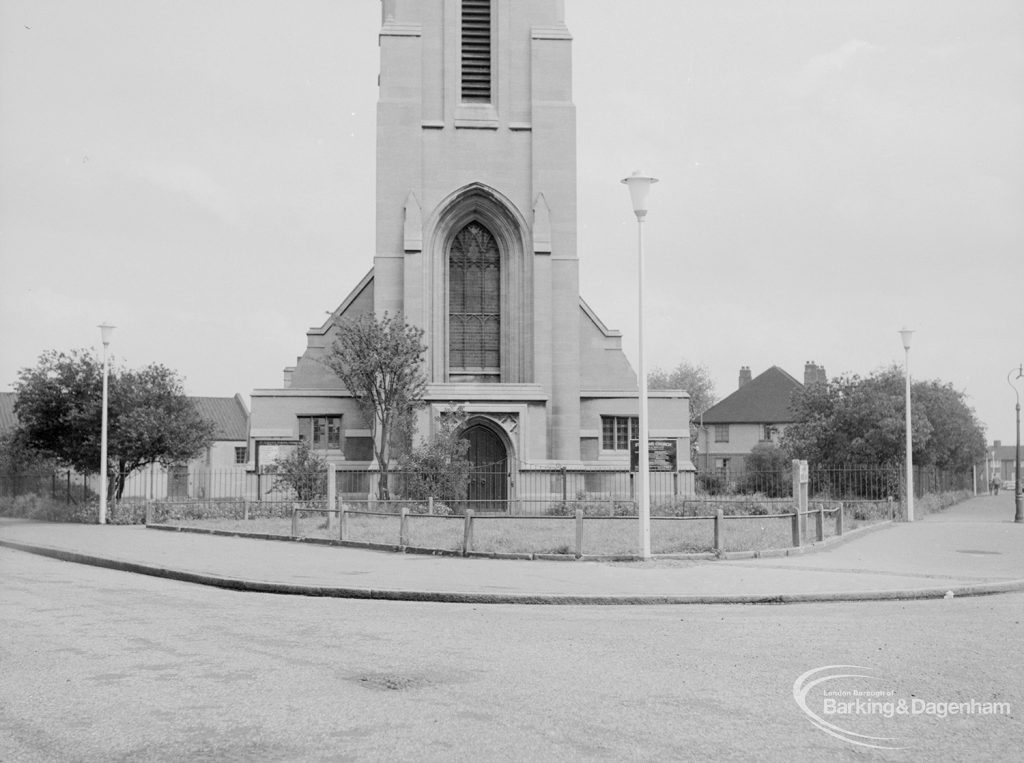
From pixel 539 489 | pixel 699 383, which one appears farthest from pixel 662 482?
pixel 699 383

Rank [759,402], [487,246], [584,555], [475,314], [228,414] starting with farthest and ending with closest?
1. [759,402]
2. [228,414]
3. [487,246]
4. [475,314]
5. [584,555]

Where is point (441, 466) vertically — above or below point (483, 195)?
below

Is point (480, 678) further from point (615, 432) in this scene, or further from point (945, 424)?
point (945, 424)

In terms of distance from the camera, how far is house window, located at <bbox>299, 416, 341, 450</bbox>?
1677 inches

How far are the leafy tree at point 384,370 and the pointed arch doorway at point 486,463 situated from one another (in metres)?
2.99

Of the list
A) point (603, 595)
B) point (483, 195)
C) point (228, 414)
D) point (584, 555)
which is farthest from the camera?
point (228, 414)

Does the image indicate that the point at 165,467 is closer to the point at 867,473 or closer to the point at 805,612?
the point at 867,473

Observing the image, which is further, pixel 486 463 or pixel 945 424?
pixel 945 424

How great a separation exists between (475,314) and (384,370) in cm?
650

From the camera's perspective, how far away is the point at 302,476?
36938 millimetres

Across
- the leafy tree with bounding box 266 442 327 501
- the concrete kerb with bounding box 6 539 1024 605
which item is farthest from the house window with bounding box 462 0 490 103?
the concrete kerb with bounding box 6 539 1024 605

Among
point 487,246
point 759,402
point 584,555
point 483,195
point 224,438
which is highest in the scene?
point 483,195

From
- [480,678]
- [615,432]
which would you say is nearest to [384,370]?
[615,432]

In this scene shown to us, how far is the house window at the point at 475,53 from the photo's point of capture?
140 ft
